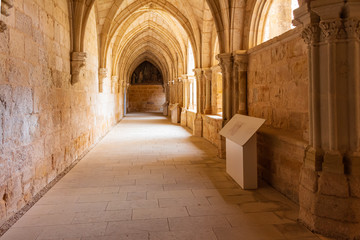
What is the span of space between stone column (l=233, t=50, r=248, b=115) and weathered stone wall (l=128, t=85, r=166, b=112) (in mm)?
19955

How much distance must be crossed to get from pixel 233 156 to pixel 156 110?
70.8ft

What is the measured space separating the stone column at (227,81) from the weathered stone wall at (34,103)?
10.0 ft

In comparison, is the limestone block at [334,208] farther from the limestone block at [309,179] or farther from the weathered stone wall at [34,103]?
the weathered stone wall at [34,103]

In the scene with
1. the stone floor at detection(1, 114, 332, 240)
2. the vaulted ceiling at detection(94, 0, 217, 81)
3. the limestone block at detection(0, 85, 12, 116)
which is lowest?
the stone floor at detection(1, 114, 332, 240)

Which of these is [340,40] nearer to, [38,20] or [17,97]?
[17,97]

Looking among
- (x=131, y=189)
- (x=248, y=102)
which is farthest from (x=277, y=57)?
(x=131, y=189)

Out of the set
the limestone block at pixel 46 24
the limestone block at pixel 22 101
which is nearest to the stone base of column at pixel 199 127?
the limestone block at pixel 46 24

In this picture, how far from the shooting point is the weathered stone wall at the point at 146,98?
24.9 metres

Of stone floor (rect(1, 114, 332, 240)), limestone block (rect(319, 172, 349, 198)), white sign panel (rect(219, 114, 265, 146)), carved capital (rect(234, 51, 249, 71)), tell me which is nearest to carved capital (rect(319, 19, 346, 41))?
limestone block (rect(319, 172, 349, 198))

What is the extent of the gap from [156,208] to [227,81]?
3363 millimetres

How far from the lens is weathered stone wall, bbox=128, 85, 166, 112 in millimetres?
24875

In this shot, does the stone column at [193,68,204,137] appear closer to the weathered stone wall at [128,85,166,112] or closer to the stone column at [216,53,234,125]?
A: the stone column at [216,53,234,125]

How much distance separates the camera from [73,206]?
3.11 meters

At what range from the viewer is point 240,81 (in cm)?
532
